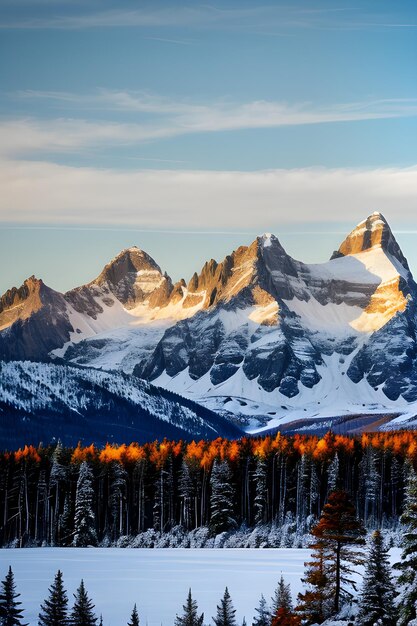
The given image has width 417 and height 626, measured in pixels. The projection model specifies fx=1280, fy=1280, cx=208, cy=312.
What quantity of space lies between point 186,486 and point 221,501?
10.7 m

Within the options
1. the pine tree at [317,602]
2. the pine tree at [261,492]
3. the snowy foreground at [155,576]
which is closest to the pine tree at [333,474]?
the pine tree at [261,492]

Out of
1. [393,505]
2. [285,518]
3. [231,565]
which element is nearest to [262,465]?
[285,518]

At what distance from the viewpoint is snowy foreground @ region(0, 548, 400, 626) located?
79.8 metres

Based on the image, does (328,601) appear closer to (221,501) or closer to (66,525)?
(221,501)

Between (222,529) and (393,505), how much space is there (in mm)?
24401

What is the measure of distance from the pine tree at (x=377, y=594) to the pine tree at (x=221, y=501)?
254 feet

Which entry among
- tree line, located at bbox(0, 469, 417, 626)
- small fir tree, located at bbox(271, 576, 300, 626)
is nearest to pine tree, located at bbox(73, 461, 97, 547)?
tree line, located at bbox(0, 469, 417, 626)

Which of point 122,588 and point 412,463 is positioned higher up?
point 412,463

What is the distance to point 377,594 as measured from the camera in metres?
63.2

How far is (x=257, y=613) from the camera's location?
7588cm

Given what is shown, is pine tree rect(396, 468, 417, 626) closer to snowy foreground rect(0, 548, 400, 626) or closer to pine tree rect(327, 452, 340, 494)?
snowy foreground rect(0, 548, 400, 626)

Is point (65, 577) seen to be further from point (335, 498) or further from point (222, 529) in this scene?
point (222, 529)

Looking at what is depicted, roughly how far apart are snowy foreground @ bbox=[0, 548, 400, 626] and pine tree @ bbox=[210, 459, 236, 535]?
37.3 ft

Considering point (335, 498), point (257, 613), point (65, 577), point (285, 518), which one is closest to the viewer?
point (335, 498)
